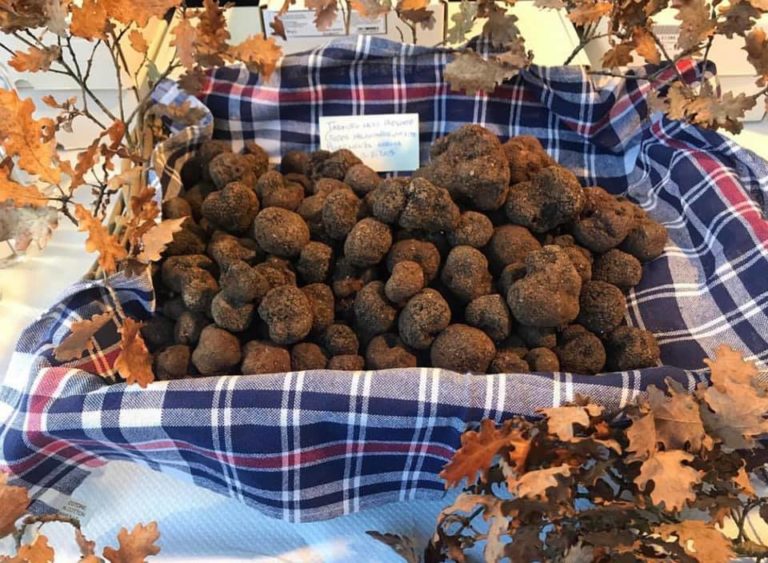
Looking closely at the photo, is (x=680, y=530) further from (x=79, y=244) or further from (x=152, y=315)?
(x=79, y=244)

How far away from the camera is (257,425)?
25.3 inches

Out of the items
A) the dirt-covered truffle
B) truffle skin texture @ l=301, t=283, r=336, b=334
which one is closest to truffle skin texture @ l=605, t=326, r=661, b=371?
the dirt-covered truffle

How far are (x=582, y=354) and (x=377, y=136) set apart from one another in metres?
0.46

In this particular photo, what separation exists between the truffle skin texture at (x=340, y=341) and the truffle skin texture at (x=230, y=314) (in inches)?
3.8

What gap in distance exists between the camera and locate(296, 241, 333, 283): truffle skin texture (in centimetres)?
78

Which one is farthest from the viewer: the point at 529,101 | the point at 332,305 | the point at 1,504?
the point at 529,101

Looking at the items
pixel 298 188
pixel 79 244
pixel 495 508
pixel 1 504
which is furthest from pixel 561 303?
pixel 79 244

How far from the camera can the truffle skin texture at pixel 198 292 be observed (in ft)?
2.50

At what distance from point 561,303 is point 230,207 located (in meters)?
0.42

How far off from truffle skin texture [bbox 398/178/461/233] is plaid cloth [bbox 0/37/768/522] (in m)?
0.20

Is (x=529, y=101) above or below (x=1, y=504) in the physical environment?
above

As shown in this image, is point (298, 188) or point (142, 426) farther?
point (298, 188)

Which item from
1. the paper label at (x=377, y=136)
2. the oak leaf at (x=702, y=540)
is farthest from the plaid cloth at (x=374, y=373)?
the oak leaf at (x=702, y=540)

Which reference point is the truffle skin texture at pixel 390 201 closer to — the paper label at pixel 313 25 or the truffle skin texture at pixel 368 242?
the truffle skin texture at pixel 368 242
